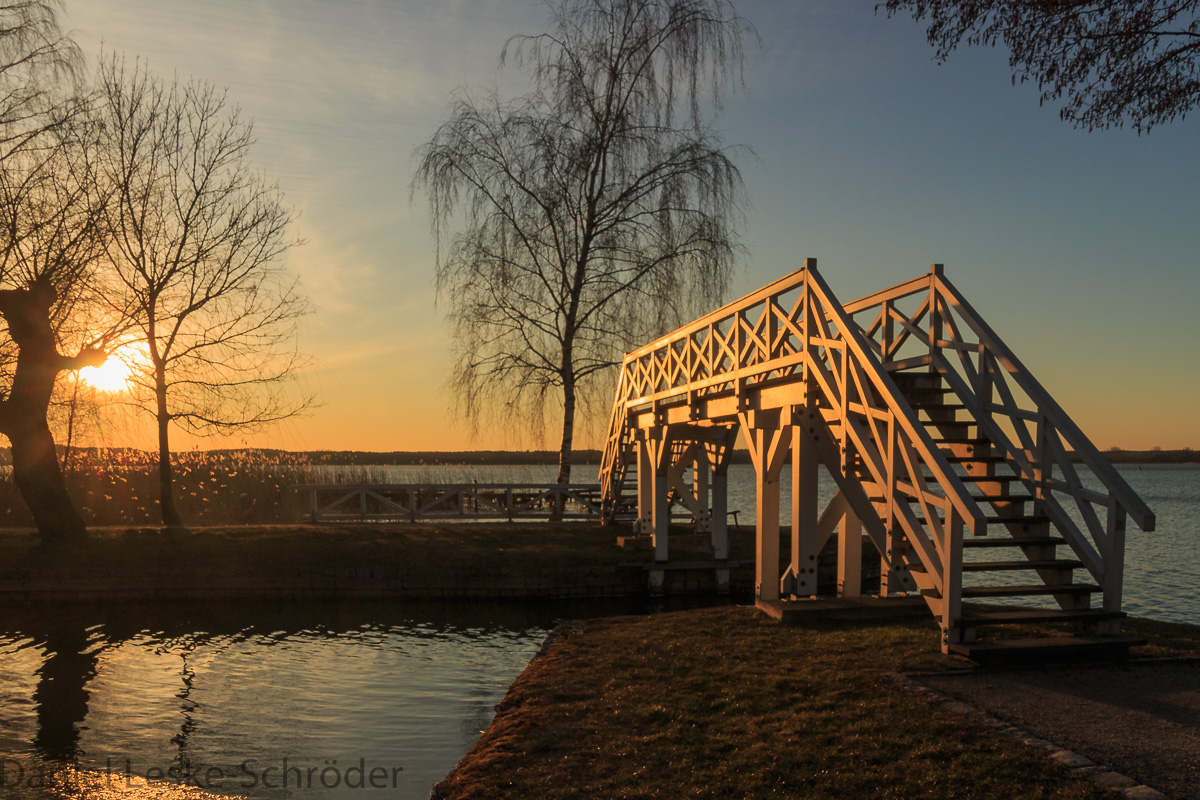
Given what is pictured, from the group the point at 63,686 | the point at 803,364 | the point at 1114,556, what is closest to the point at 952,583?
the point at 1114,556

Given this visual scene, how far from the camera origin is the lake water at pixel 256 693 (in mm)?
6965

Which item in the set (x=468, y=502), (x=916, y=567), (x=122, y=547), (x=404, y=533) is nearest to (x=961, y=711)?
(x=916, y=567)

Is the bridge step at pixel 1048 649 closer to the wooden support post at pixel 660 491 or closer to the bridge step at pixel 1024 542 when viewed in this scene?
the bridge step at pixel 1024 542

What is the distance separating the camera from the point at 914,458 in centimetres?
743

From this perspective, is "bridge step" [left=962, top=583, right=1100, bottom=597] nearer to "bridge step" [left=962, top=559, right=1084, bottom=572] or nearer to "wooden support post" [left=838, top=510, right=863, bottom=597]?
"bridge step" [left=962, top=559, right=1084, bottom=572]

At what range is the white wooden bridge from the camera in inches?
276

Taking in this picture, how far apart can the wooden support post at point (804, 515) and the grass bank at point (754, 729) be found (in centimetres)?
71

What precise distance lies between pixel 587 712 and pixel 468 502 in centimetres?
2115

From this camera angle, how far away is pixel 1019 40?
918cm

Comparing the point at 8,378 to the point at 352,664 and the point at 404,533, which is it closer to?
the point at 404,533

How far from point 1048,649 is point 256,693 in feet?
26.2

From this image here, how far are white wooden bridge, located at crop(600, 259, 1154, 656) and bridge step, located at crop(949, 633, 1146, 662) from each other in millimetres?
26

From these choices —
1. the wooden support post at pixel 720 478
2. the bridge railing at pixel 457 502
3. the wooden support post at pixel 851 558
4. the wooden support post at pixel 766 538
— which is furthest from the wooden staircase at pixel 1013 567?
the bridge railing at pixel 457 502

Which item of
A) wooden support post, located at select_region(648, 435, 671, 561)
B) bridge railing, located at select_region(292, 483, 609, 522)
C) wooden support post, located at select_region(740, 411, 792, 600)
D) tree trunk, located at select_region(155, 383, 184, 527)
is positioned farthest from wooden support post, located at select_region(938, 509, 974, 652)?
tree trunk, located at select_region(155, 383, 184, 527)
